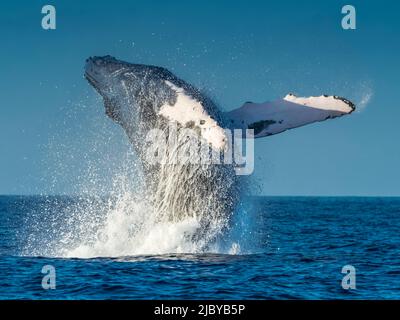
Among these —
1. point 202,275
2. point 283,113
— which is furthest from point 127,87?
point 202,275

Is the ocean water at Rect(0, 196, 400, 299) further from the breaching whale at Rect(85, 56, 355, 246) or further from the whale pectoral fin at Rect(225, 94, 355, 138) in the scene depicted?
the whale pectoral fin at Rect(225, 94, 355, 138)

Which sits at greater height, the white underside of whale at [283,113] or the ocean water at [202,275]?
the white underside of whale at [283,113]

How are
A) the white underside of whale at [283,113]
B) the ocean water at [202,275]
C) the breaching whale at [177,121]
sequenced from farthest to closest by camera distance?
the white underside of whale at [283,113] < the breaching whale at [177,121] < the ocean water at [202,275]

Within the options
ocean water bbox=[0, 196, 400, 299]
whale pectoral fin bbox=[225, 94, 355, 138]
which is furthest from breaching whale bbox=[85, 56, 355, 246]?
ocean water bbox=[0, 196, 400, 299]

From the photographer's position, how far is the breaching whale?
14.5 meters

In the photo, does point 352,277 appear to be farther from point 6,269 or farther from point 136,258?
point 6,269

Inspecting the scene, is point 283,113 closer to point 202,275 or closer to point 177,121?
point 177,121

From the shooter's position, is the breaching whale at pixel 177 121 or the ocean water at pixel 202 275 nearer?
the ocean water at pixel 202 275

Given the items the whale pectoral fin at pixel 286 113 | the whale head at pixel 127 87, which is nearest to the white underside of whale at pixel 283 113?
the whale pectoral fin at pixel 286 113

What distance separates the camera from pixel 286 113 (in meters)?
14.9

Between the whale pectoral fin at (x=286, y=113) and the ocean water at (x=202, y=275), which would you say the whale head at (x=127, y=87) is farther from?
the ocean water at (x=202, y=275)

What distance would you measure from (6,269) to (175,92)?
512cm

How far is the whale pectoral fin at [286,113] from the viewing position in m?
14.7
